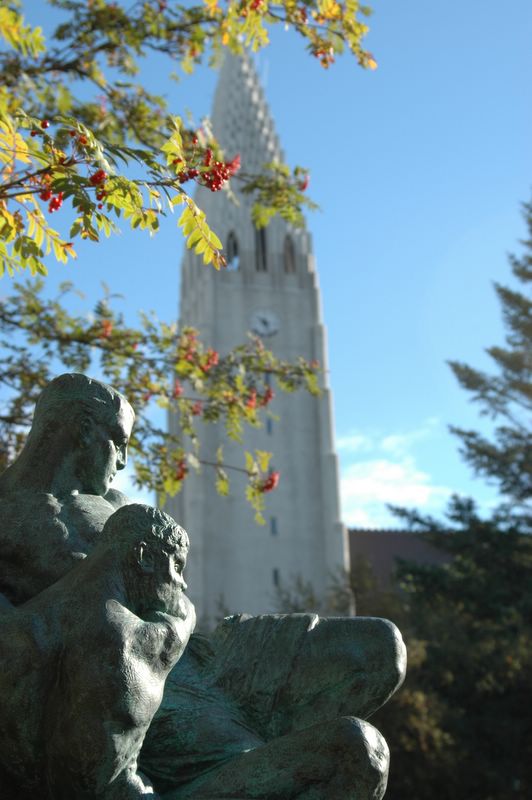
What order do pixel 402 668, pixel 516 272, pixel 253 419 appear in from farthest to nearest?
pixel 516 272 → pixel 253 419 → pixel 402 668

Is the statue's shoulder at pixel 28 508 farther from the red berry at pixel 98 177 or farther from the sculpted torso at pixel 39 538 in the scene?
the red berry at pixel 98 177

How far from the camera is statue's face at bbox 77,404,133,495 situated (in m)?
3.55

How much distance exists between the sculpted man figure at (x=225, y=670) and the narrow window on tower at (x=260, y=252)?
5515 cm

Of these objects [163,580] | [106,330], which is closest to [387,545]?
[106,330]

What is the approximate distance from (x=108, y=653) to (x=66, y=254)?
279cm

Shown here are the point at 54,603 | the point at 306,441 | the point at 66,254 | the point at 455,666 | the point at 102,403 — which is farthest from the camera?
the point at 306,441

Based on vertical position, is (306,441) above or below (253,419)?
above

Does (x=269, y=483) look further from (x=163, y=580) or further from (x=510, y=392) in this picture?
(x=510, y=392)

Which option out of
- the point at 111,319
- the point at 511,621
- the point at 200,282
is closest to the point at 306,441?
the point at 200,282

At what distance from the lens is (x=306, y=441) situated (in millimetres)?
52750

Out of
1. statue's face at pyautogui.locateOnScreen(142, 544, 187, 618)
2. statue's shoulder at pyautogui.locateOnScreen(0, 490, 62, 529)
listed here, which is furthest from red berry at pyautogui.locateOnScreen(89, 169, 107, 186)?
statue's face at pyautogui.locateOnScreen(142, 544, 187, 618)

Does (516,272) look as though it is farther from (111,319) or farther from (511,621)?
(111,319)

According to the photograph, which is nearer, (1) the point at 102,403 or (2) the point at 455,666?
(1) the point at 102,403

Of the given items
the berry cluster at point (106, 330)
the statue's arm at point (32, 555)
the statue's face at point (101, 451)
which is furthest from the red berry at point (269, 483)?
the statue's arm at point (32, 555)
